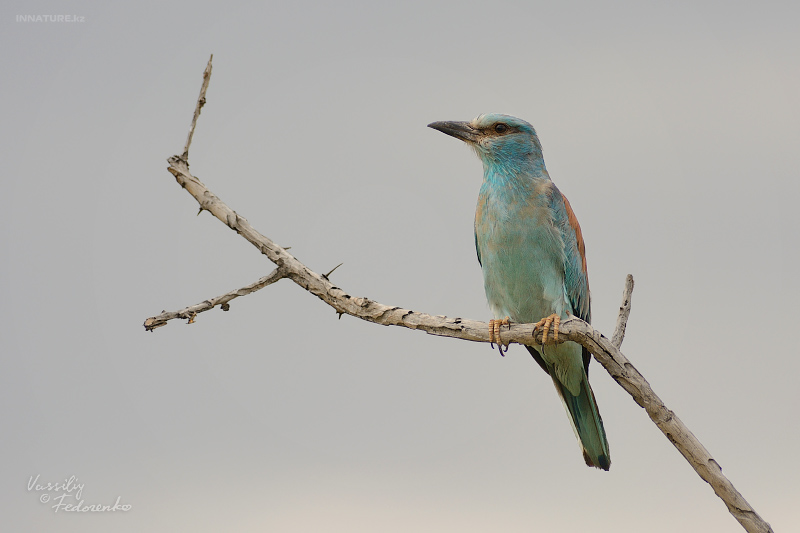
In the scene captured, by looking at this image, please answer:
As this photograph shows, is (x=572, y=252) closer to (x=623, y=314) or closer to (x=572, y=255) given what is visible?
(x=572, y=255)

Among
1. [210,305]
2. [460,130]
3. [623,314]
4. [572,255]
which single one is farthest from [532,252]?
[210,305]

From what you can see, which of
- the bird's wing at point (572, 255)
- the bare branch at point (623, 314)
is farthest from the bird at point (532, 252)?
the bare branch at point (623, 314)

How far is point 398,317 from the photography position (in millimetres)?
4184

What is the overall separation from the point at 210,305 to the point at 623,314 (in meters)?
2.61

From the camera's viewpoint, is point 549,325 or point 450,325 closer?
point 450,325

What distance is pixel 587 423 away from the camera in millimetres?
5008

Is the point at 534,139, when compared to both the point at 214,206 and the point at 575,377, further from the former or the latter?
the point at 214,206

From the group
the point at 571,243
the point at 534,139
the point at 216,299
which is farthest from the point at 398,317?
the point at 534,139

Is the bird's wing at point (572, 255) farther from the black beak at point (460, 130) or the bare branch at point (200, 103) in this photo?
the bare branch at point (200, 103)

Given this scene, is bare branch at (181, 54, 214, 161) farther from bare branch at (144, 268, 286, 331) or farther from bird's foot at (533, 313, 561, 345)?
→ bird's foot at (533, 313, 561, 345)

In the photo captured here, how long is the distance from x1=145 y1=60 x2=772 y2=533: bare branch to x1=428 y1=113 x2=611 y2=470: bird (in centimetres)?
27

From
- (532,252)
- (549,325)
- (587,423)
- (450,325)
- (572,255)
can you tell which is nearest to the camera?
(450,325)

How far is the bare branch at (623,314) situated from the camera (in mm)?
4844

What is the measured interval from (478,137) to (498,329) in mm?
1427
